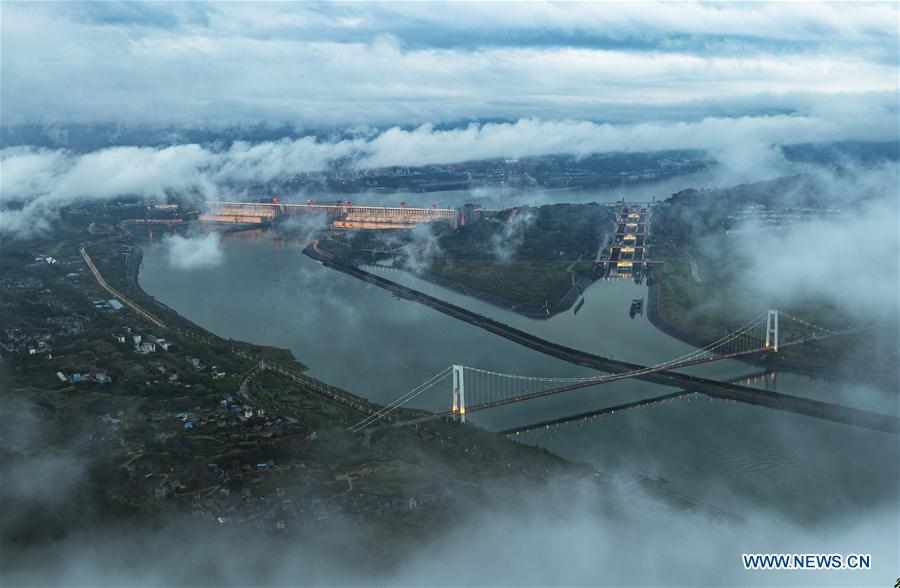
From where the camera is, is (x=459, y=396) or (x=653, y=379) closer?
(x=459, y=396)

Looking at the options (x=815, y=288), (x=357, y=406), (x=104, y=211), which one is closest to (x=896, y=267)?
(x=815, y=288)

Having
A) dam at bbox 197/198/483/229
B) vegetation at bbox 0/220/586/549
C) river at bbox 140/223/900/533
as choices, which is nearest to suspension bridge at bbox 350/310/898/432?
river at bbox 140/223/900/533

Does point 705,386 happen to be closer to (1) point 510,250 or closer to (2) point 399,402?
(2) point 399,402

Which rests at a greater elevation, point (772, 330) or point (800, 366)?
point (772, 330)

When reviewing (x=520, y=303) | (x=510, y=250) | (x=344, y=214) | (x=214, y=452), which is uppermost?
(x=344, y=214)

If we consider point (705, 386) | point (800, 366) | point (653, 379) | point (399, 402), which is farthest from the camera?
point (800, 366)

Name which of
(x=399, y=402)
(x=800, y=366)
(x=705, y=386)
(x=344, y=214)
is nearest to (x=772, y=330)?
(x=800, y=366)
